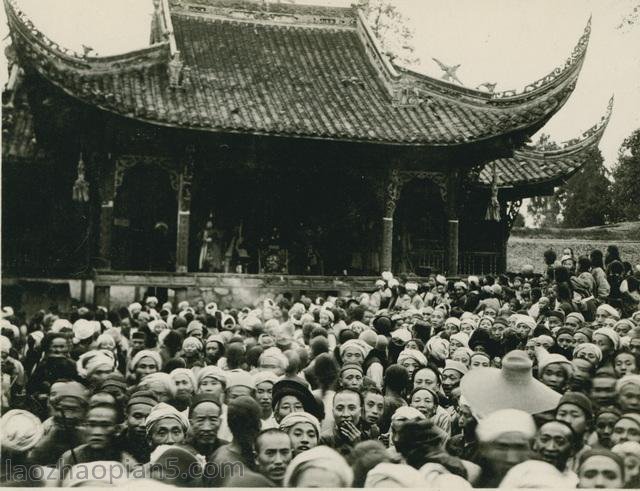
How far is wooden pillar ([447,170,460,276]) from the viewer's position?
1659cm

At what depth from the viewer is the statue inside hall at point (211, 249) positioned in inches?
658

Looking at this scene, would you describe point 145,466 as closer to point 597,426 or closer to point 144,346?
point 597,426

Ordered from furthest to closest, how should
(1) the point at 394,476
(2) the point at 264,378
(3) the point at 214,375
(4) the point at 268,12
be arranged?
(4) the point at 268,12, (2) the point at 264,378, (3) the point at 214,375, (1) the point at 394,476

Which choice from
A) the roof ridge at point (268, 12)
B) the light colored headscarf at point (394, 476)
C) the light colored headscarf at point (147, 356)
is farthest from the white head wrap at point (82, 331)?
the roof ridge at point (268, 12)

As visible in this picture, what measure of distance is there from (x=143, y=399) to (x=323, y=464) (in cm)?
192

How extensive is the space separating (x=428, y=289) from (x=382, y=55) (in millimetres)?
6406

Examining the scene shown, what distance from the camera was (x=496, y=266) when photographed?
1794 cm

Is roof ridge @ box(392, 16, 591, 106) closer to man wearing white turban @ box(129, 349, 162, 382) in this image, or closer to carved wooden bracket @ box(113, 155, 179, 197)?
carved wooden bracket @ box(113, 155, 179, 197)

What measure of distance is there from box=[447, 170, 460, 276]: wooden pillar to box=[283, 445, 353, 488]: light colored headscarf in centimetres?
1260

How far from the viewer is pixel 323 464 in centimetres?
418

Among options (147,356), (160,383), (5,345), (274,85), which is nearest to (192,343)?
(147,356)

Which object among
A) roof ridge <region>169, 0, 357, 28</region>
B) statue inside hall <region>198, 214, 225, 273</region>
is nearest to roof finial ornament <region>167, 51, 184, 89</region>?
statue inside hall <region>198, 214, 225, 273</region>

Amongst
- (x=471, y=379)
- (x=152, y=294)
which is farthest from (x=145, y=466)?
(x=152, y=294)

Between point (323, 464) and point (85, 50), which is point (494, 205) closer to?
point (85, 50)
